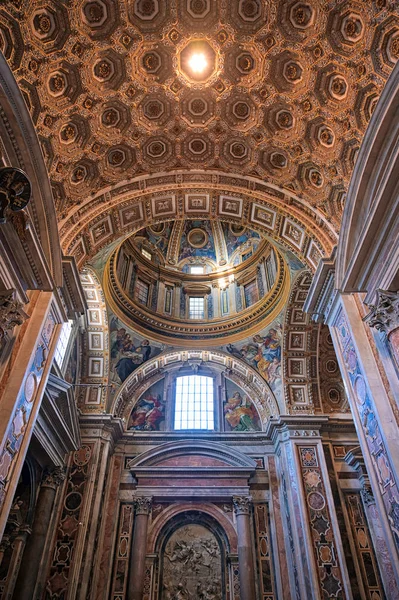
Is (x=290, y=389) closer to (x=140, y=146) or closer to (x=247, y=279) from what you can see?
(x=247, y=279)

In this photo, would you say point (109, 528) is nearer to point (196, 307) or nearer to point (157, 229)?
point (196, 307)

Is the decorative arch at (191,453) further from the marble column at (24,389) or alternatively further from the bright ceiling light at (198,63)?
the bright ceiling light at (198,63)

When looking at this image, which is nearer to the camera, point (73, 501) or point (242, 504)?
point (73, 501)

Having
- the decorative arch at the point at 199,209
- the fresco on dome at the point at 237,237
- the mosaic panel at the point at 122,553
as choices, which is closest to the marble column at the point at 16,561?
the mosaic panel at the point at 122,553

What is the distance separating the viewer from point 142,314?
18.8 m

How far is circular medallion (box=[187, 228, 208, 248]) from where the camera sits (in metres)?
22.1

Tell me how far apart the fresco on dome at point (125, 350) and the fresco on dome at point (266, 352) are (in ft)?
12.2

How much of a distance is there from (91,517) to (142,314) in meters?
8.35

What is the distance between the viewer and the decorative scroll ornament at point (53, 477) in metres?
13.1

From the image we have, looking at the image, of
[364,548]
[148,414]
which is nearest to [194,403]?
[148,414]

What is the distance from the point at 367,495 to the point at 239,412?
5.90 metres

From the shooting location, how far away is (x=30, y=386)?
7.60 metres

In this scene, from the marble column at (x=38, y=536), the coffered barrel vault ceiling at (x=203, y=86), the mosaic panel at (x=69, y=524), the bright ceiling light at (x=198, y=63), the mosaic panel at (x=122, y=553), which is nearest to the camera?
the coffered barrel vault ceiling at (x=203, y=86)

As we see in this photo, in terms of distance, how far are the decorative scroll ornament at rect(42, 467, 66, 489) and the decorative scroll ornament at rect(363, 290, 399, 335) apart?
36.2ft
